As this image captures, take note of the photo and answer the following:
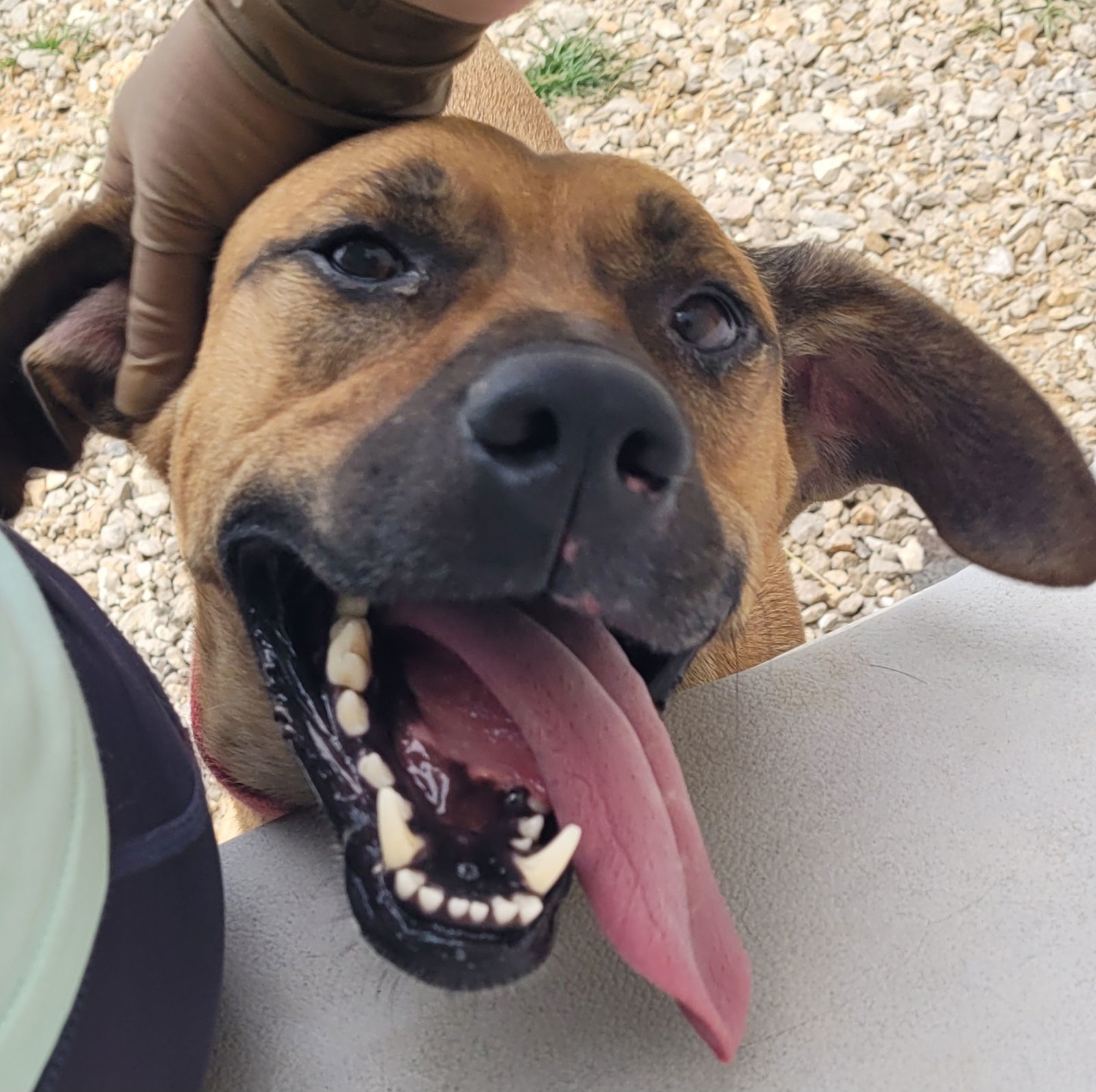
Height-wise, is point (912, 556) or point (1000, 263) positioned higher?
point (1000, 263)

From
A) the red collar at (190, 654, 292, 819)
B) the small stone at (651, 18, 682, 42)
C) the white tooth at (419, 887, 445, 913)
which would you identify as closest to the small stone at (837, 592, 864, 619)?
the red collar at (190, 654, 292, 819)

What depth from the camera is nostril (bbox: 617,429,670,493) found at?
116cm

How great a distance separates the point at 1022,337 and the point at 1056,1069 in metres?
2.70

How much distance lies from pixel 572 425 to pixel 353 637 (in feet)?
1.48

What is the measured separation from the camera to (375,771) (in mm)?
1252

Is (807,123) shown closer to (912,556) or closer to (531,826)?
(912,556)

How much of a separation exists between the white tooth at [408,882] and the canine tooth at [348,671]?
0.28 meters

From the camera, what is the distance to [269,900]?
1.22 m

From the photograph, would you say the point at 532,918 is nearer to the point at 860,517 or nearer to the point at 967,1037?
the point at 967,1037

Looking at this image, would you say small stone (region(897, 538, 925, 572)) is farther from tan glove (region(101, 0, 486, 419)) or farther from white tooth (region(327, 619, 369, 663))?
white tooth (region(327, 619, 369, 663))

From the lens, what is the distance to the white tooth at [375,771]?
4.08 feet

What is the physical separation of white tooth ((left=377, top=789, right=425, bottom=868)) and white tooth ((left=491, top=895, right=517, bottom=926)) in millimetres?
108

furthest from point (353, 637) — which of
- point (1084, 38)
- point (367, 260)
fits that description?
point (1084, 38)

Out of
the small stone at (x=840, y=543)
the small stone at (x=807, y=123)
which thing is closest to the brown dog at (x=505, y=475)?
the small stone at (x=840, y=543)
